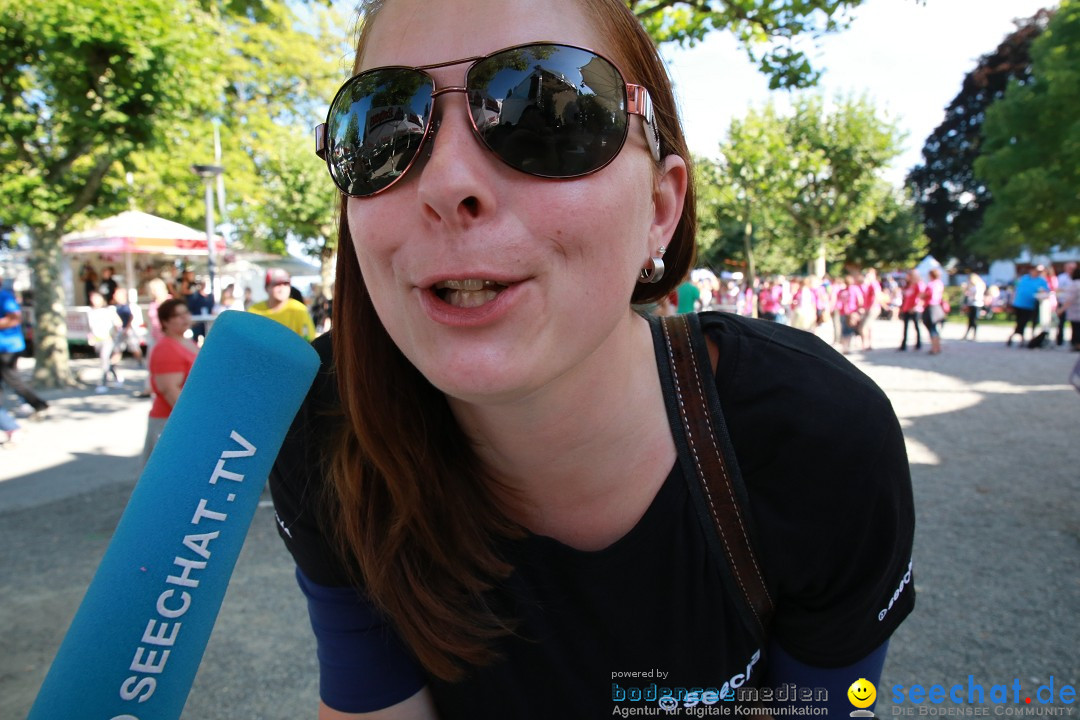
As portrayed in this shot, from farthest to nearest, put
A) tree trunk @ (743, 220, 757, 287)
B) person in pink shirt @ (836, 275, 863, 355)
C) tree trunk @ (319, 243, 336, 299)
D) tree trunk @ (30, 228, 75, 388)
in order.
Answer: tree trunk @ (743, 220, 757, 287) < tree trunk @ (319, 243, 336, 299) < person in pink shirt @ (836, 275, 863, 355) < tree trunk @ (30, 228, 75, 388)

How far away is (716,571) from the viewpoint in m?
1.42

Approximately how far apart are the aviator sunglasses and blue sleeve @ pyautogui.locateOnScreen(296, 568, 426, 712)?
0.86m

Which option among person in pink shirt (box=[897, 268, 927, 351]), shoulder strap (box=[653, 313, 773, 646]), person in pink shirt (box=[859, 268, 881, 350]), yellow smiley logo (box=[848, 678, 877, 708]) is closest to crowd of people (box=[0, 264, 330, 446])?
shoulder strap (box=[653, 313, 773, 646])

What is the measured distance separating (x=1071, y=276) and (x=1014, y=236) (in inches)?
796

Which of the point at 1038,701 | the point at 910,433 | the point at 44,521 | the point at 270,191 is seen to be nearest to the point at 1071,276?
the point at 910,433

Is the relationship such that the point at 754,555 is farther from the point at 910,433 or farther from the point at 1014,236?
the point at 1014,236

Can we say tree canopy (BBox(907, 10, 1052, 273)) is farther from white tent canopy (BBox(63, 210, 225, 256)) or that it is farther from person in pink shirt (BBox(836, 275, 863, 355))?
white tent canopy (BBox(63, 210, 225, 256))

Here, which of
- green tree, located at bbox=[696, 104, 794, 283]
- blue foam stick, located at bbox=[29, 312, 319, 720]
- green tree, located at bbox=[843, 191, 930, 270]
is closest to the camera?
blue foam stick, located at bbox=[29, 312, 319, 720]

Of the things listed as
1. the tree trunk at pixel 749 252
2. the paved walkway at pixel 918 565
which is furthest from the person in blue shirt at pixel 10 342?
the tree trunk at pixel 749 252

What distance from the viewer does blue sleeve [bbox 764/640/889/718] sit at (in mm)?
1489

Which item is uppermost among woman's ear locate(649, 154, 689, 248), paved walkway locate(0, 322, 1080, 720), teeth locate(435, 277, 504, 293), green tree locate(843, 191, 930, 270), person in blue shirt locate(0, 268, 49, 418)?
green tree locate(843, 191, 930, 270)

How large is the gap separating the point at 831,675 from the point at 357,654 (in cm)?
100

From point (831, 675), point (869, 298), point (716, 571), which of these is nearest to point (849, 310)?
point (869, 298)

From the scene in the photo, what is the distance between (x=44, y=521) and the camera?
5883mm
